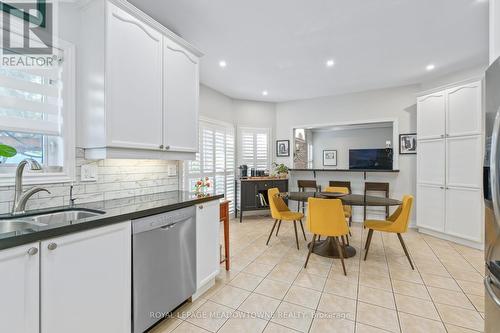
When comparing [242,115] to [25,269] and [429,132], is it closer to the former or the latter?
[429,132]

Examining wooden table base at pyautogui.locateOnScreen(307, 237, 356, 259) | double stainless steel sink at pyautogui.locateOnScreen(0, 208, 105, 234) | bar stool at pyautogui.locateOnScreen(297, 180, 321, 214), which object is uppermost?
double stainless steel sink at pyautogui.locateOnScreen(0, 208, 105, 234)

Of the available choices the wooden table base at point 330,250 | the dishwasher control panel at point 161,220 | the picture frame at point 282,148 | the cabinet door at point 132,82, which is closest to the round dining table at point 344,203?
the wooden table base at point 330,250

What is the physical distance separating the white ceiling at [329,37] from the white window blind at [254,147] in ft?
4.68

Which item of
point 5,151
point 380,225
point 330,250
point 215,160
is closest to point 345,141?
point 215,160

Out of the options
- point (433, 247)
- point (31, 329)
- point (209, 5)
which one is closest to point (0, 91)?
point (31, 329)

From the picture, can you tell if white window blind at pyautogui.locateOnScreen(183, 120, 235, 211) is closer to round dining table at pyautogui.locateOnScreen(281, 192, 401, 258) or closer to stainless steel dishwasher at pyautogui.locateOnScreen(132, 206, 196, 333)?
round dining table at pyautogui.locateOnScreen(281, 192, 401, 258)

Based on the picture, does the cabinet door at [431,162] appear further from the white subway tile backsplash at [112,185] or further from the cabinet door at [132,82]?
the cabinet door at [132,82]

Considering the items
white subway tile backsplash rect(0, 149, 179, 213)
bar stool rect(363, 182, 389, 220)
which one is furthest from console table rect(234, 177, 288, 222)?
white subway tile backsplash rect(0, 149, 179, 213)

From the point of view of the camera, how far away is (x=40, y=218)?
1443mm

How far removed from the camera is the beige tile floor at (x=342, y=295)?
1.76 meters

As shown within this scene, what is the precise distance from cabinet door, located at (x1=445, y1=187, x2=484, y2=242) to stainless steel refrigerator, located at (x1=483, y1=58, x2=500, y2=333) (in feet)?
8.89

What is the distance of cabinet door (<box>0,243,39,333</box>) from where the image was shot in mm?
965

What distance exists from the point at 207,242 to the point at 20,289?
1315mm

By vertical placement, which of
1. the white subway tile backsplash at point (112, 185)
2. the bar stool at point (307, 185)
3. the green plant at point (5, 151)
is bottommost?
the bar stool at point (307, 185)
